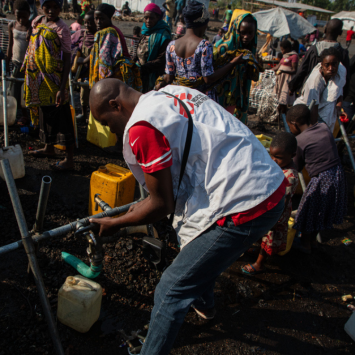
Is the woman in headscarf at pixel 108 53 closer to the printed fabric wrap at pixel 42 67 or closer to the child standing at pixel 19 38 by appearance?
the printed fabric wrap at pixel 42 67

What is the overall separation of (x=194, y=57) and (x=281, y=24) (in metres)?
14.7

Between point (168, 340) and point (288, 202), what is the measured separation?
69.2 inches

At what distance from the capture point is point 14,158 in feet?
12.9

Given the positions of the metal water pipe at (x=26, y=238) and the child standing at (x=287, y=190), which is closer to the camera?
the metal water pipe at (x=26, y=238)

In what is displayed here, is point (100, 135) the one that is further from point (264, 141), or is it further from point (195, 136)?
point (195, 136)

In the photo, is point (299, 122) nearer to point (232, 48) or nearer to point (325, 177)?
point (325, 177)

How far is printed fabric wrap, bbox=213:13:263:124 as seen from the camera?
4.09 metres

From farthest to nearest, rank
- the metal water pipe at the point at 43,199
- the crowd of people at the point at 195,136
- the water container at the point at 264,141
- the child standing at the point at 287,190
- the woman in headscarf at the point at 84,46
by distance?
the woman in headscarf at the point at 84,46
the water container at the point at 264,141
the child standing at the point at 287,190
the metal water pipe at the point at 43,199
the crowd of people at the point at 195,136

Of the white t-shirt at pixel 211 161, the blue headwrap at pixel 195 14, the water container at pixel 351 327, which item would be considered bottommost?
the water container at pixel 351 327

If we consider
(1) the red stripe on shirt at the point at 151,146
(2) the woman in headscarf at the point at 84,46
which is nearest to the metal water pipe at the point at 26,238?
(1) the red stripe on shirt at the point at 151,146

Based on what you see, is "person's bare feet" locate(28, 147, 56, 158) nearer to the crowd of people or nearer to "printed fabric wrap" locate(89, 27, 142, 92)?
the crowd of people

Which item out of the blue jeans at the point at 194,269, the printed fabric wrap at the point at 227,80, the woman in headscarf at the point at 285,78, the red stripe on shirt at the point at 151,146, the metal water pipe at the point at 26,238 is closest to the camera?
the red stripe on shirt at the point at 151,146

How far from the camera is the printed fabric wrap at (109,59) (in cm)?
440

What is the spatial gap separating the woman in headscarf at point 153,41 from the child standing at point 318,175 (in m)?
2.59
